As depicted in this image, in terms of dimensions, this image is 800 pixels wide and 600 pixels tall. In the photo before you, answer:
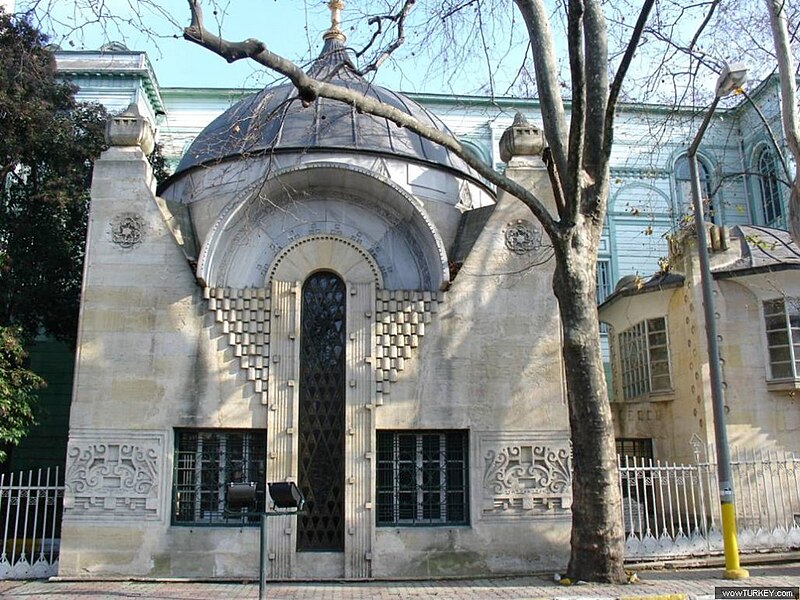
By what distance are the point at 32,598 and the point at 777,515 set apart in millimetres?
13207

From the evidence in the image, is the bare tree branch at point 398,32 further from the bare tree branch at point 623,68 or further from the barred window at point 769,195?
the barred window at point 769,195

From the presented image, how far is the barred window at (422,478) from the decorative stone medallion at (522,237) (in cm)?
344

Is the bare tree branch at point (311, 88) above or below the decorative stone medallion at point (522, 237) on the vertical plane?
above

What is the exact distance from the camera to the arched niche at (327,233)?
44.6ft

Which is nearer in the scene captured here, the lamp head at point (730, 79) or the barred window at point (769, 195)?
the lamp head at point (730, 79)

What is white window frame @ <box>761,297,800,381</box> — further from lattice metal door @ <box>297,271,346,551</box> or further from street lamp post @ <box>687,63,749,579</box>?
lattice metal door @ <box>297,271,346,551</box>

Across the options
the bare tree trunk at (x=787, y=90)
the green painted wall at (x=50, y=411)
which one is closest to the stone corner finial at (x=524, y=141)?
the bare tree trunk at (x=787, y=90)

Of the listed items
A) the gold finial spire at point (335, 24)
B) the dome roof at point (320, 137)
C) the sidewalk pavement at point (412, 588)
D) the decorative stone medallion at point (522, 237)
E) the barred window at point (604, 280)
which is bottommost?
the sidewalk pavement at point (412, 588)

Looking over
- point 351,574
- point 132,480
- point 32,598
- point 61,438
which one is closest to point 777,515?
point 351,574

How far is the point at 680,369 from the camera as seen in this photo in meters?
17.4

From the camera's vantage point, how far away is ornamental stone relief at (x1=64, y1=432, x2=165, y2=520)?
40.3 feet

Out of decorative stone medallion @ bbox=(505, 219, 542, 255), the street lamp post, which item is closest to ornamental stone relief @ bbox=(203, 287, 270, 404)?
decorative stone medallion @ bbox=(505, 219, 542, 255)

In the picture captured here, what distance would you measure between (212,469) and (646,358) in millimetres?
10806

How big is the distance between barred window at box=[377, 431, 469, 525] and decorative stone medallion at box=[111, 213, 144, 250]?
5438mm
